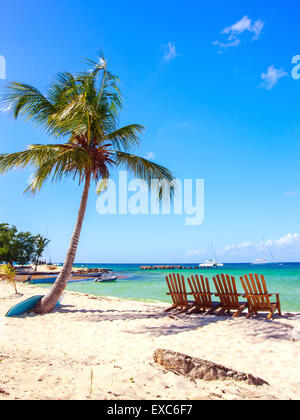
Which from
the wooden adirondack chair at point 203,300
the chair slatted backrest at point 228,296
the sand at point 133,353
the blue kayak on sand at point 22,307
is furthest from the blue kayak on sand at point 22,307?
the chair slatted backrest at point 228,296

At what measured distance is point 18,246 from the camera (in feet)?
154

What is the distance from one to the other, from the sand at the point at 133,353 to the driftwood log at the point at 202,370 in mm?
98

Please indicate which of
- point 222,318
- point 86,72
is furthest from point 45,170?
point 222,318

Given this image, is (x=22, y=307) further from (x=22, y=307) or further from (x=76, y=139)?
(x=76, y=139)

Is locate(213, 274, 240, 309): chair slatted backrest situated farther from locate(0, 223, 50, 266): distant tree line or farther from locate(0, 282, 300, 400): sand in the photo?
locate(0, 223, 50, 266): distant tree line

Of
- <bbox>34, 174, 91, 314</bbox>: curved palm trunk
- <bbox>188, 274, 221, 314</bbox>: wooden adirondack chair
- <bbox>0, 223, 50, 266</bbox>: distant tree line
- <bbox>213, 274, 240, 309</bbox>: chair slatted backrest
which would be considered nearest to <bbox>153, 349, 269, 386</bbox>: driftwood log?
<bbox>213, 274, 240, 309</bbox>: chair slatted backrest

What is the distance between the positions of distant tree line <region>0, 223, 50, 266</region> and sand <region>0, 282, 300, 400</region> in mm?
40842

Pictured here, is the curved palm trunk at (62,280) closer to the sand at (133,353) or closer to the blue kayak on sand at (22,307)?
the blue kayak on sand at (22,307)

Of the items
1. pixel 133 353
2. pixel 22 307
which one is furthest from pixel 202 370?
pixel 22 307

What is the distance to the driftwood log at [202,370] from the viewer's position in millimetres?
3275

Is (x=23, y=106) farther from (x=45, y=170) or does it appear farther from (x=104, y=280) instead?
(x=104, y=280)

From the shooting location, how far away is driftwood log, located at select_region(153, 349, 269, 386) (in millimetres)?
3275
